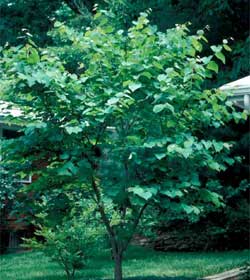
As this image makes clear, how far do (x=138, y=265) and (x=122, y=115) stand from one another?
491cm

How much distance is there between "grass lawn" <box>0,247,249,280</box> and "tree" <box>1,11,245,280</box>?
2603 millimetres

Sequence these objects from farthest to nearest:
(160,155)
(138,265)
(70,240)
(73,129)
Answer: (138,265)
(70,240)
(160,155)
(73,129)

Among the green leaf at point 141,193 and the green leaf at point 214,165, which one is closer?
the green leaf at point 141,193

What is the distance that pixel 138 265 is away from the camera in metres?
9.64

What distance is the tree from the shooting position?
5.15 metres

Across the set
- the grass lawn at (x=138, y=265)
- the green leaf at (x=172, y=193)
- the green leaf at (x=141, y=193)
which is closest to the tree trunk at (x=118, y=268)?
the green leaf at (x=172, y=193)

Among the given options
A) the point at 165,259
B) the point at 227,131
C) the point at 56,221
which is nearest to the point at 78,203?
the point at 56,221

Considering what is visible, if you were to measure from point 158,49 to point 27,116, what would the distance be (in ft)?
4.88

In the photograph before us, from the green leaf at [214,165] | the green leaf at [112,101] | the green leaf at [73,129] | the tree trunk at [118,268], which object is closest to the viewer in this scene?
the green leaf at [73,129]

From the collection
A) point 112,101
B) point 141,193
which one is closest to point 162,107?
point 112,101

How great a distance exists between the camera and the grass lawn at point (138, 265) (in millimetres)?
8656

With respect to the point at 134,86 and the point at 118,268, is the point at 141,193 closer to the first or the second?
the point at 134,86

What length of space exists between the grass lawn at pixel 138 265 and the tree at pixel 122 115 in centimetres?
260

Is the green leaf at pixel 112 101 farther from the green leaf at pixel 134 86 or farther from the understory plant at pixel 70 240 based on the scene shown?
the understory plant at pixel 70 240
